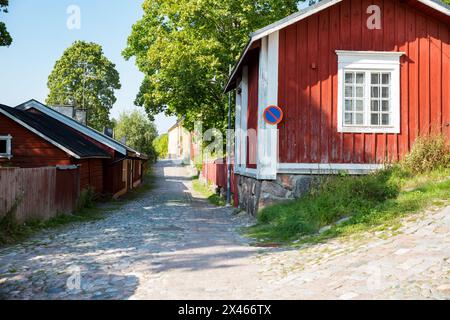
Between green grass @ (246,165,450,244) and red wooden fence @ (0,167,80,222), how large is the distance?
5.25 m

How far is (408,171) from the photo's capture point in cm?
1141

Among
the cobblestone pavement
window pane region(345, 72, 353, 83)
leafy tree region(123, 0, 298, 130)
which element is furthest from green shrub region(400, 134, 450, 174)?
leafy tree region(123, 0, 298, 130)

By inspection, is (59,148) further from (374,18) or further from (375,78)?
(374,18)

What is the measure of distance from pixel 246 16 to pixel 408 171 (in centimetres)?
1570

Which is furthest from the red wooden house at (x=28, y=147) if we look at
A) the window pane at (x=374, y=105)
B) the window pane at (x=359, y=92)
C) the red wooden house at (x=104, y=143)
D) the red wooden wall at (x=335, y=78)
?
the window pane at (x=374, y=105)

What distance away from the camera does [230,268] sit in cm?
698

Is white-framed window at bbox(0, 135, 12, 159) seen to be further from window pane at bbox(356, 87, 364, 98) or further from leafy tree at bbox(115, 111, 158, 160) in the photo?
leafy tree at bbox(115, 111, 158, 160)

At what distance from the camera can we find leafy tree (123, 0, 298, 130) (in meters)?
24.2

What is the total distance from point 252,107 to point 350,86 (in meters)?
3.46

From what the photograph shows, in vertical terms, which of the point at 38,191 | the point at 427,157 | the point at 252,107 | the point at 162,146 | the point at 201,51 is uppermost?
the point at 201,51

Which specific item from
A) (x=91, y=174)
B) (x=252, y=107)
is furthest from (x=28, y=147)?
(x=252, y=107)

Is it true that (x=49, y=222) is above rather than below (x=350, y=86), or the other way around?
below

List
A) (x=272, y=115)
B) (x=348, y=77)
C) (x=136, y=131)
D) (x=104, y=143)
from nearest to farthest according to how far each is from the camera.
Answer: (x=272, y=115)
(x=348, y=77)
(x=104, y=143)
(x=136, y=131)

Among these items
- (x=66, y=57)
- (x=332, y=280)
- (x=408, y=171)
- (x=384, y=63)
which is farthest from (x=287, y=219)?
(x=66, y=57)
